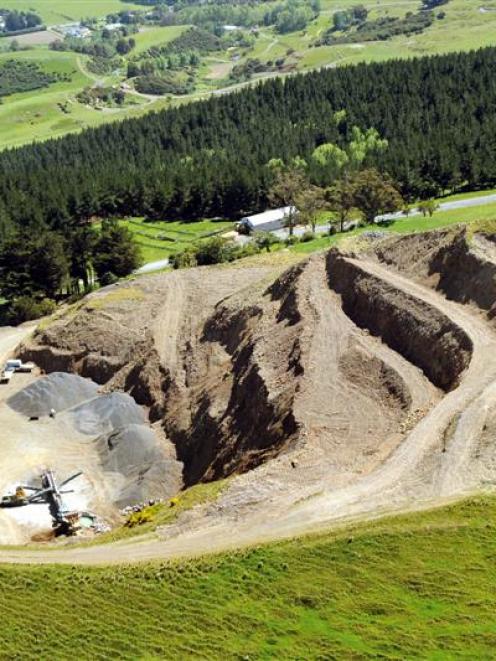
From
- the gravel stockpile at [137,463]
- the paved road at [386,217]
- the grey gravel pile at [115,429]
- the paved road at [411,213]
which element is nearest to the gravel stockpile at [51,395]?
the grey gravel pile at [115,429]

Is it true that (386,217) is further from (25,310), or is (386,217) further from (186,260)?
(25,310)

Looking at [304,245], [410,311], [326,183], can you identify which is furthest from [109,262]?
[410,311]

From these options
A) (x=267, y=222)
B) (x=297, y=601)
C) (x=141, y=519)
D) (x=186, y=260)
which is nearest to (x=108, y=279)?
(x=186, y=260)

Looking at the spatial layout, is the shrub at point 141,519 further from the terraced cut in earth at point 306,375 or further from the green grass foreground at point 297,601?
the green grass foreground at point 297,601

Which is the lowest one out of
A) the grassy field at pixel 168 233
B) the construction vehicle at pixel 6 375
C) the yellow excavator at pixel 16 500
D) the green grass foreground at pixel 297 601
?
the grassy field at pixel 168 233

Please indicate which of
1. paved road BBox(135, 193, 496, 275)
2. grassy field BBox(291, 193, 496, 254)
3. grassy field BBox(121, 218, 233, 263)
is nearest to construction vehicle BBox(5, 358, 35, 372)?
paved road BBox(135, 193, 496, 275)

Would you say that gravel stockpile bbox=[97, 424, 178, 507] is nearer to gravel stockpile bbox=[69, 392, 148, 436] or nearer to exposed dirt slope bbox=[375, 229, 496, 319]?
gravel stockpile bbox=[69, 392, 148, 436]

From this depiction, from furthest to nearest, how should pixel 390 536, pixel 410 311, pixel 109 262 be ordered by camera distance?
pixel 109 262
pixel 410 311
pixel 390 536

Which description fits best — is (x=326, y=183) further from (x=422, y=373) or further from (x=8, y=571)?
(x=8, y=571)
